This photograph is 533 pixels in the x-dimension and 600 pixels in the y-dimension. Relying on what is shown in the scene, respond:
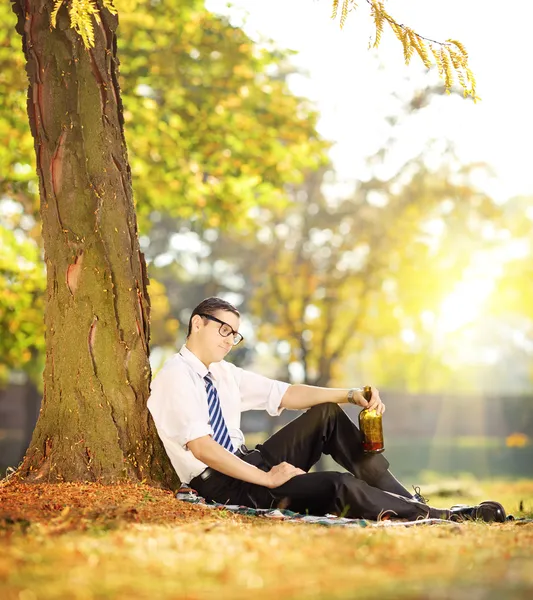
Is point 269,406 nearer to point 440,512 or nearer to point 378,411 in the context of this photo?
point 378,411

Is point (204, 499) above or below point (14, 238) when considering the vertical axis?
below

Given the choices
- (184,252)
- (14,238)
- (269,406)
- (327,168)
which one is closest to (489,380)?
(184,252)

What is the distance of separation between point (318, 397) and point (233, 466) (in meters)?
1.18

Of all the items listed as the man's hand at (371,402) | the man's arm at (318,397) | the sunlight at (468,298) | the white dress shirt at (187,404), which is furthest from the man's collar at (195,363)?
the sunlight at (468,298)

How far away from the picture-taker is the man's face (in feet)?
19.5

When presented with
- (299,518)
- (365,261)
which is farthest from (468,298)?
(299,518)

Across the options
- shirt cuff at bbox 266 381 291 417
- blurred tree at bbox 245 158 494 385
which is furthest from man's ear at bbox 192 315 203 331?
blurred tree at bbox 245 158 494 385

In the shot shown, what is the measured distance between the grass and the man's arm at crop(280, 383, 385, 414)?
1.31 meters

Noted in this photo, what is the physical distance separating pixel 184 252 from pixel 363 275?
1553cm

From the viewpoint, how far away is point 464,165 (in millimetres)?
17094

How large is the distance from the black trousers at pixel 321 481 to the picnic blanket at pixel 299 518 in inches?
2.4

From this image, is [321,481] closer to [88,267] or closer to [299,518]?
[299,518]

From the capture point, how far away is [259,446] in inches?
244

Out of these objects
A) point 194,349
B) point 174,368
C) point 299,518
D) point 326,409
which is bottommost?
point 299,518
